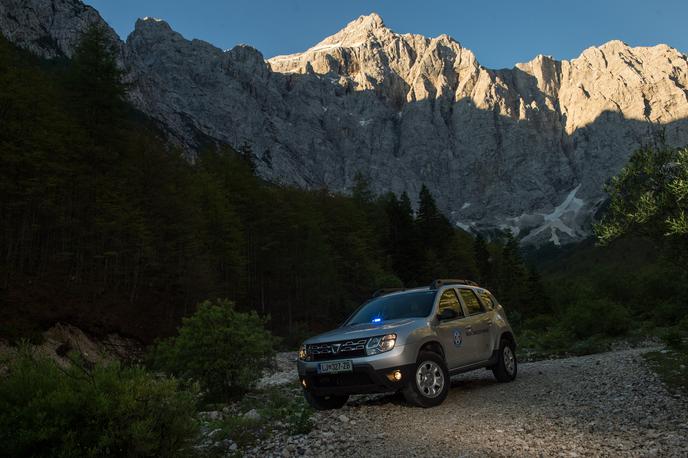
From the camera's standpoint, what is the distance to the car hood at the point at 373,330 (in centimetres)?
843

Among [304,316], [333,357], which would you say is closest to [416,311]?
[333,357]

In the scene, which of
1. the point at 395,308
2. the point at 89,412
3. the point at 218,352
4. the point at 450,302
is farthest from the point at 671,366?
the point at 89,412

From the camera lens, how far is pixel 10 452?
417 cm

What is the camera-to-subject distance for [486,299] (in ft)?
38.3

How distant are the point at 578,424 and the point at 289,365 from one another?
22.7 meters

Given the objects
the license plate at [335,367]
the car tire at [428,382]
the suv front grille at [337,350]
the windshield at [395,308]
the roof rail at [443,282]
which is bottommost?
the car tire at [428,382]

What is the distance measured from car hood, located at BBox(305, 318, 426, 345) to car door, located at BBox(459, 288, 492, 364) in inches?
66.6

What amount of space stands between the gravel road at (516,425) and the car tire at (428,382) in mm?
184

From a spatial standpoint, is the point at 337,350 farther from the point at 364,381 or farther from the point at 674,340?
the point at 674,340

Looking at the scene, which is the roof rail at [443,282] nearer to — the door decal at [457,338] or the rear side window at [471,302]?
the rear side window at [471,302]

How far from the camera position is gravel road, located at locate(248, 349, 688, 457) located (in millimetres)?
6090

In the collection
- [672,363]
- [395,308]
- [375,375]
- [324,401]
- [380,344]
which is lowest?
[672,363]

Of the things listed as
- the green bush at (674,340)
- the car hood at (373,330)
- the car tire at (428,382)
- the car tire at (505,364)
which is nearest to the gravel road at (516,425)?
the car tire at (428,382)

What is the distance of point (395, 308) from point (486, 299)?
9.15 feet
